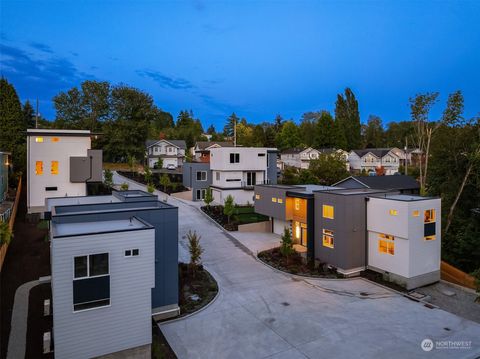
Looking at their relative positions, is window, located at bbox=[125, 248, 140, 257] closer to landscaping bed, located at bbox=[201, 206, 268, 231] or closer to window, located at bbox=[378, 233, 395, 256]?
window, located at bbox=[378, 233, 395, 256]

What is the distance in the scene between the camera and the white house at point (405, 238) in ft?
55.9

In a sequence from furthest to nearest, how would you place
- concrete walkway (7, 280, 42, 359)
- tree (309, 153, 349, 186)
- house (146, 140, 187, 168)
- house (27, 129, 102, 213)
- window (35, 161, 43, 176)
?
house (146, 140, 187, 168)
tree (309, 153, 349, 186)
window (35, 161, 43, 176)
house (27, 129, 102, 213)
concrete walkway (7, 280, 42, 359)

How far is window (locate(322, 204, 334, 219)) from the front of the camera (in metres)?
19.4

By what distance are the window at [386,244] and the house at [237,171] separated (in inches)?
736

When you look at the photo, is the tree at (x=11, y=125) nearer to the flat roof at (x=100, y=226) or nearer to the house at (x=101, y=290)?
the flat roof at (x=100, y=226)

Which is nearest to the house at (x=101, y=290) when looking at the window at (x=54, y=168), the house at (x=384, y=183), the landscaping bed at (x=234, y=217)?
the landscaping bed at (x=234, y=217)

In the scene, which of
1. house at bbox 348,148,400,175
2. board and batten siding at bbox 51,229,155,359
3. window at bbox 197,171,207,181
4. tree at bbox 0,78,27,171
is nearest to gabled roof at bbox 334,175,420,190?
window at bbox 197,171,207,181

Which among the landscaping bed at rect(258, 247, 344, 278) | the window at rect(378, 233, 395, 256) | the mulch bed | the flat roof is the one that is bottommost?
the landscaping bed at rect(258, 247, 344, 278)

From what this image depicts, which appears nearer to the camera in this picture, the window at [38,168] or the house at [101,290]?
the house at [101,290]

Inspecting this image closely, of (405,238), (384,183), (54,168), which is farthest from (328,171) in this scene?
(54,168)

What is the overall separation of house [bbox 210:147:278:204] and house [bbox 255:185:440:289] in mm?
14485

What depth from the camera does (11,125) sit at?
35344 mm

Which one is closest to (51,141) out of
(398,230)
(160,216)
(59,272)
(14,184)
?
(14,184)

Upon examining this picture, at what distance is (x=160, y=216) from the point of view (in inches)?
531
